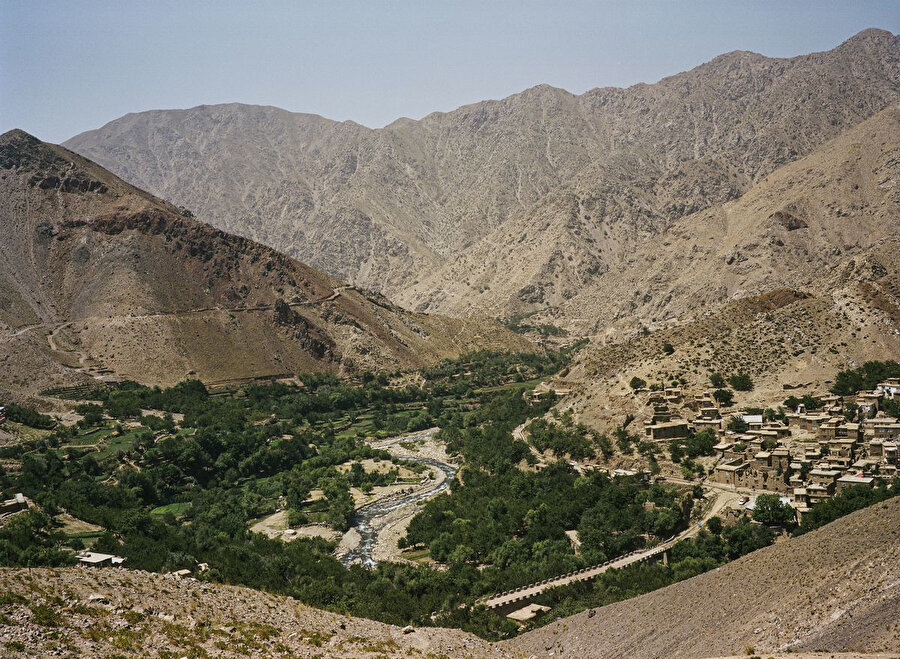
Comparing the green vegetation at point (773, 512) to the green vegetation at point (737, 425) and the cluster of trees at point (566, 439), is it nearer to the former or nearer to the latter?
the green vegetation at point (737, 425)

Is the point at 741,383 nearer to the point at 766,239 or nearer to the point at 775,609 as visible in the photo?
the point at 775,609

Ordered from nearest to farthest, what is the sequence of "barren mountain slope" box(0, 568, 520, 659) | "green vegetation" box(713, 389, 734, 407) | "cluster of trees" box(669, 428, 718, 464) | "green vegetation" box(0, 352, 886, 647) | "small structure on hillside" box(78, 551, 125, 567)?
"barren mountain slope" box(0, 568, 520, 659) < "small structure on hillside" box(78, 551, 125, 567) < "green vegetation" box(0, 352, 886, 647) < "cluster of trees" box(669, 428, 718, 464) < "green vegetation" box(713, 389, 734, 407)

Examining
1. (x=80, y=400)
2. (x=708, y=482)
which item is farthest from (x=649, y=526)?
(x=80, y=400)

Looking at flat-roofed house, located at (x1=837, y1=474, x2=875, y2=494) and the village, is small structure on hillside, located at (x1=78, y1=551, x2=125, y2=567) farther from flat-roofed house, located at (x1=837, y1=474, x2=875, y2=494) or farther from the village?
flat-roofed house, located at (x1=837, y1=474, x2=875, y2=494)

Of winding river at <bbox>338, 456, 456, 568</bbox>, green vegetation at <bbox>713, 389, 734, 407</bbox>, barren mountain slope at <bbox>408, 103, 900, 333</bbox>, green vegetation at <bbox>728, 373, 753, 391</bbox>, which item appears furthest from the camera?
barren mountain slope at <bbox>408, 103, 900, 333</bbox>

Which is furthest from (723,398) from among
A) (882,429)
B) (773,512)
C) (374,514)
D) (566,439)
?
(374,514)

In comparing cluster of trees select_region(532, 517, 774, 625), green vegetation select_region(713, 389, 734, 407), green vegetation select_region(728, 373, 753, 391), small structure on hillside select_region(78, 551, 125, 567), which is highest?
small structure on hillside select_region(78, 551, 125, 567)

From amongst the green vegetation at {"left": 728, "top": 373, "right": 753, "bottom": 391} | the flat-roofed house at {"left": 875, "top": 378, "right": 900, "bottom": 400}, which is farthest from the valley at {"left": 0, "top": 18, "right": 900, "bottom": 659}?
the flat-roofed house at {"left": 875, "top": 378, "right": 900, "bottom": 400}

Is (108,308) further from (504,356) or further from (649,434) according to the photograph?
(649,434)
